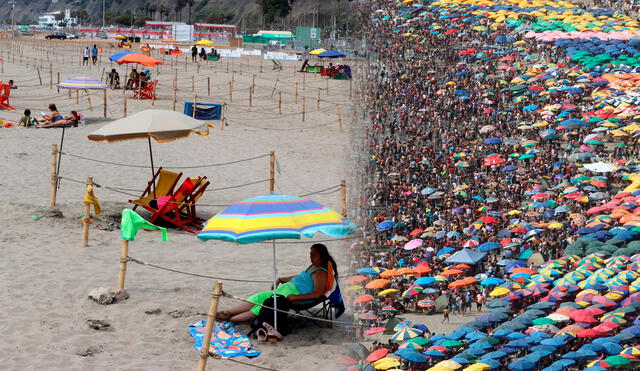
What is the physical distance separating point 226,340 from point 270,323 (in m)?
0.44

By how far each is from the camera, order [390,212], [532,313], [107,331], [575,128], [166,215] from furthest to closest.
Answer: [575,128]
[390,212]
[166,215]
[532,313]
[107,331]

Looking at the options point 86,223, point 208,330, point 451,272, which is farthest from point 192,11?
point 208,330

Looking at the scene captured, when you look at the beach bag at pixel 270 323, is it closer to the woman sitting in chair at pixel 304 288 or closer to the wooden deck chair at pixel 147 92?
the woman sitting in chair at pixel 304 288

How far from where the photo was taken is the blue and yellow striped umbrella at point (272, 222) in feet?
22.9

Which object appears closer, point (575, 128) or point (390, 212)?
point (390, 212)

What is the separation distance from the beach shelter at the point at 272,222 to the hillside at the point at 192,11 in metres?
35.1

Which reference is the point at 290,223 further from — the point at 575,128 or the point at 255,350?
the point at 575,128

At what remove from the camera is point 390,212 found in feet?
51.5

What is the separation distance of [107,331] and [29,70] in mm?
25699

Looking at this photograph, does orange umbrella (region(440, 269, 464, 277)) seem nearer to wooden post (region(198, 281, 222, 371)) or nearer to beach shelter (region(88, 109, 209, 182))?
beach shelter (region(88, 109, 209, 182))

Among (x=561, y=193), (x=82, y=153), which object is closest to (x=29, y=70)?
(x=82, y=153)

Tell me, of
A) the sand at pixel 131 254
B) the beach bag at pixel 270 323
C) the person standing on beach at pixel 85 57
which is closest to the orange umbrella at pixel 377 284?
the sand at pixel 131 254

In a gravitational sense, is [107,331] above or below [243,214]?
below

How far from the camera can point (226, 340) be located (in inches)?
269
